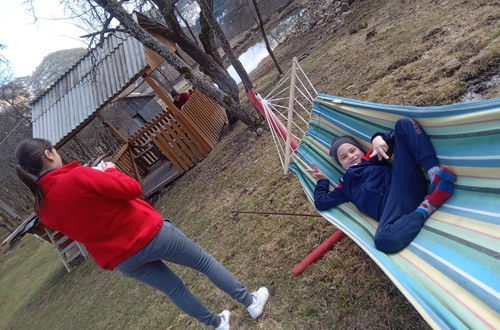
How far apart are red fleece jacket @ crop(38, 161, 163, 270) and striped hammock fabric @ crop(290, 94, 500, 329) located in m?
1.12

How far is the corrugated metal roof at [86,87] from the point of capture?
6504 millimetres

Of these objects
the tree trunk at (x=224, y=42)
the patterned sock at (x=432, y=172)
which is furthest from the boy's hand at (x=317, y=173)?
the tree trunk at (x=224, y=42)

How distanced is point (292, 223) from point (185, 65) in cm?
384

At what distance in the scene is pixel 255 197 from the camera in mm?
3900

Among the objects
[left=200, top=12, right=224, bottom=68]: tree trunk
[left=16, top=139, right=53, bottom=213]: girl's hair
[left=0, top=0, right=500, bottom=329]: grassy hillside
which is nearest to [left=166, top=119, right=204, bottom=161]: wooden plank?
[left=0, top=0, right=500, bottom=329]: grassy hillside

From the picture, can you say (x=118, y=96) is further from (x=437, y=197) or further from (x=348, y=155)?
(x=437, y=197)

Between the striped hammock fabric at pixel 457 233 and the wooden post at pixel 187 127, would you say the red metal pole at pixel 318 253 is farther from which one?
the wooden post at pixel 187 127

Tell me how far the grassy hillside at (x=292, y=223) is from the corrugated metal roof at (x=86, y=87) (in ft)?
7.42

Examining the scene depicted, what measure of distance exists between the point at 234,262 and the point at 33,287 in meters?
6.23

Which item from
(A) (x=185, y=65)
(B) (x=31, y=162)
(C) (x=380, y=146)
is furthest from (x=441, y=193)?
(A) (x=185, y=65)

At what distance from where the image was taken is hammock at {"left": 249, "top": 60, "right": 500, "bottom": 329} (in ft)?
3.87

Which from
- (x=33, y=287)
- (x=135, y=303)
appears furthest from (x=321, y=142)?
(x=33, y=287)

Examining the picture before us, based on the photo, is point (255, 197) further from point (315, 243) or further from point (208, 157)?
point (208, 157)

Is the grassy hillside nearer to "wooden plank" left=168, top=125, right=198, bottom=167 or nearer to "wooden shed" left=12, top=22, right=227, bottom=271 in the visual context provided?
"wooden plank" left=168, top=125, right=198, bottom=167
